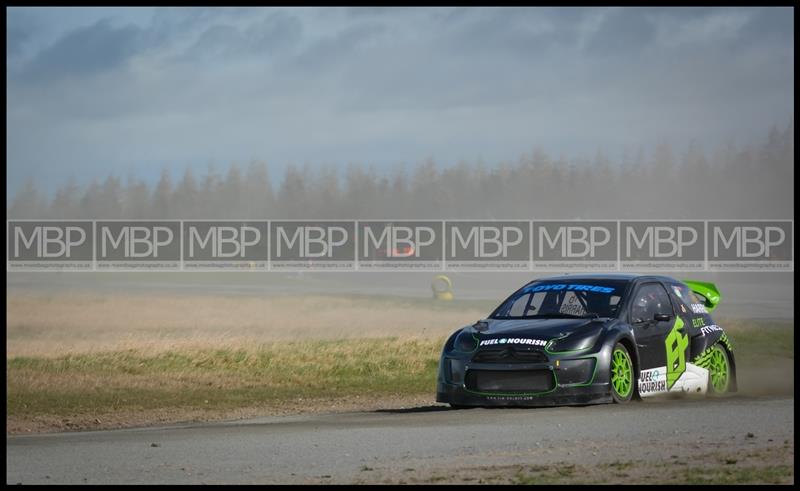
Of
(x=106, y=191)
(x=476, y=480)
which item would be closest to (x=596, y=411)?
(x=476, y=480)

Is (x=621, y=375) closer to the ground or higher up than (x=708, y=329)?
closer to the ground

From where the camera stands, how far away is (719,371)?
16.7 m

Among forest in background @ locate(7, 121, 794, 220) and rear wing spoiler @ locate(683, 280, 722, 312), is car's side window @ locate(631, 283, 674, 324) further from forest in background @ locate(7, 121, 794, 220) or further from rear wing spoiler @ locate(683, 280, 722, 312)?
forest in background @ locate(7, 121, 794, 220)

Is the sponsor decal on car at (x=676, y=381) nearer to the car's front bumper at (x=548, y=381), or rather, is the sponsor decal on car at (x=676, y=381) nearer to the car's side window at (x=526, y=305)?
the car's front bumper at (x=548, y=381)

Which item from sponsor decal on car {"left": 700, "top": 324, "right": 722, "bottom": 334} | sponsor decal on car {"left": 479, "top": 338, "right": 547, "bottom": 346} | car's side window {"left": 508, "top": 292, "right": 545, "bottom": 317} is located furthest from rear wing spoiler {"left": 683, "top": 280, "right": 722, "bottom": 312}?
sponsor decal on car {"left": 479, "top": 338, "right": 547, "bottom": 346}

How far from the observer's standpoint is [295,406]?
62.3ft

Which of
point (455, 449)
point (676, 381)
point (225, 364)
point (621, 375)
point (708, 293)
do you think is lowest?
point (455, 449)

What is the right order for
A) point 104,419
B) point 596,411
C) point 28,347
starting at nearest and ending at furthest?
1. point 596,411
2. point 104,419
3. point 28,347

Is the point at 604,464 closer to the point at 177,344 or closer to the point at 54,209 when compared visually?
the point at 177,344

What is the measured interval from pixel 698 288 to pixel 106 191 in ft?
523

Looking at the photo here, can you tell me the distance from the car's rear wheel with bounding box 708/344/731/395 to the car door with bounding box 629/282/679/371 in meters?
0.90

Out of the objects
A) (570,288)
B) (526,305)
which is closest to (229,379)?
(526,305)

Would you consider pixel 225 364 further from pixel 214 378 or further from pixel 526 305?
pixel 526 305

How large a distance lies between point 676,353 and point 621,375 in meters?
1.17
